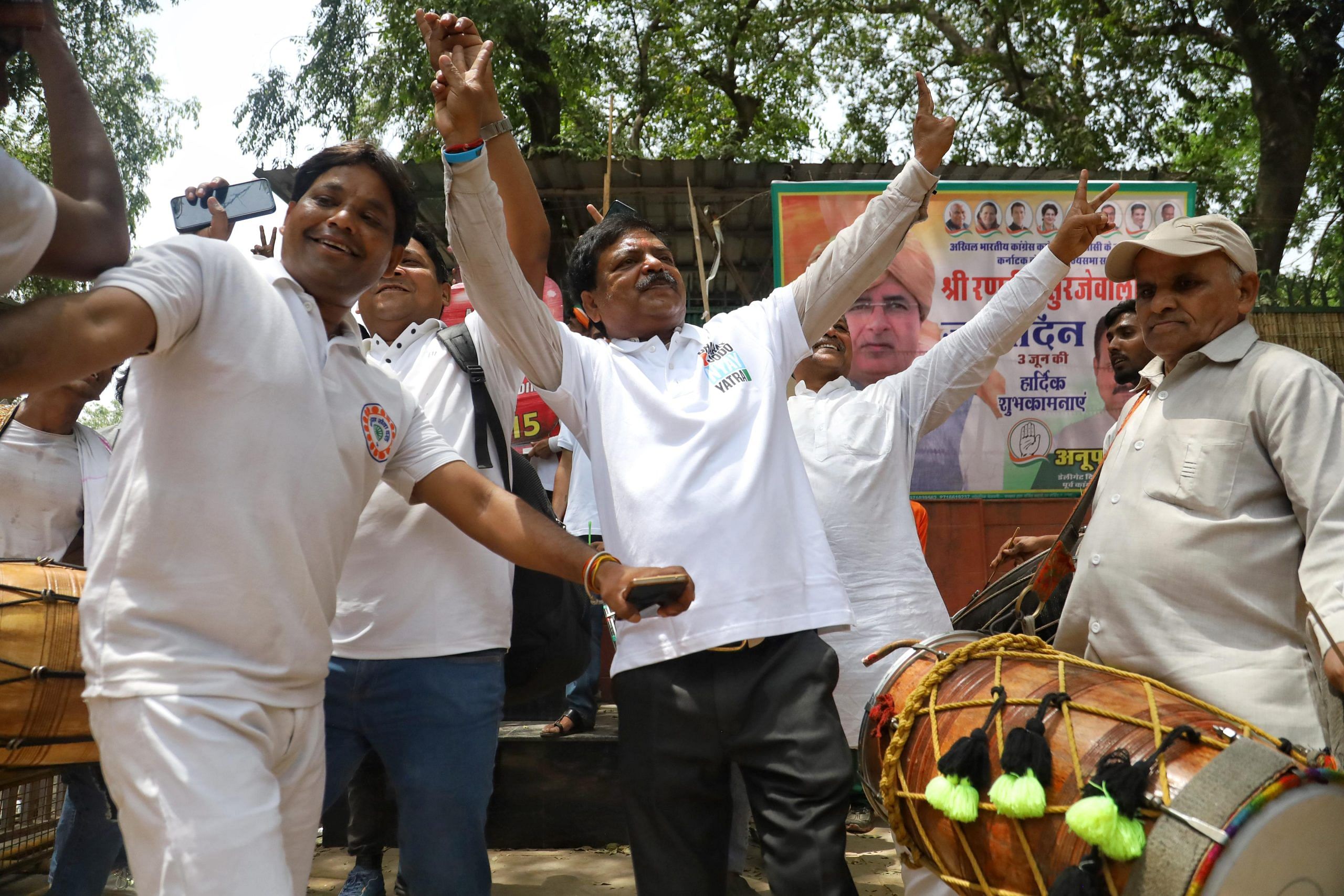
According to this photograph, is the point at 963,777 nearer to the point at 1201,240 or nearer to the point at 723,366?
the point at 723,366

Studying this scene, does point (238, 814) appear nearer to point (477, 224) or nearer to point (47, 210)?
point (47, 210)

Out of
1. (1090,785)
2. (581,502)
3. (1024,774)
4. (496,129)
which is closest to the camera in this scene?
(1090,785)

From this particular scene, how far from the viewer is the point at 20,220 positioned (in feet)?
5.17

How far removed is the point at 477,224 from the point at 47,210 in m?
1.01

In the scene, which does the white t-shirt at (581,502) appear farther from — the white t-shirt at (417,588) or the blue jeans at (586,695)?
the white t-shirt at (417,588)

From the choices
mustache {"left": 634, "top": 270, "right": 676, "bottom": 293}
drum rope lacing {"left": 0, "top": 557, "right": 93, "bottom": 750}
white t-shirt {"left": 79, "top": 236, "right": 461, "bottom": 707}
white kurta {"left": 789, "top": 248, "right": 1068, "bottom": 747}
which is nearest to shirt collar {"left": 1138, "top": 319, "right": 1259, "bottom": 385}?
white kurta {"left": 789, "top": 248, "right": 1068, "bottom": 747}

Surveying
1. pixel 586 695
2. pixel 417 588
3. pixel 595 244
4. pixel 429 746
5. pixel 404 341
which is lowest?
pixel 586 695

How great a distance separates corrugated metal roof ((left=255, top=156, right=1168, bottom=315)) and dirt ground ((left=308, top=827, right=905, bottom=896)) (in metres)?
4.00

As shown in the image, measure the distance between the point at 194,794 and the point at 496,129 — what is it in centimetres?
162

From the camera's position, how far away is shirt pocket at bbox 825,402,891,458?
12.8 feet

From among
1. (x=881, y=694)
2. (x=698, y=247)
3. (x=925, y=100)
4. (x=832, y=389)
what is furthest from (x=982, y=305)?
(x=881, y=694)

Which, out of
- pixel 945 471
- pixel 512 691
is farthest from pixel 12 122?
pixel 512 691

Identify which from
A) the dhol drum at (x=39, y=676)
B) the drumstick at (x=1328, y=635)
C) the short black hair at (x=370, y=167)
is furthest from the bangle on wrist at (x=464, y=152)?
the drumstick at (x=1328, y=635)

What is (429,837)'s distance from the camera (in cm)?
262
